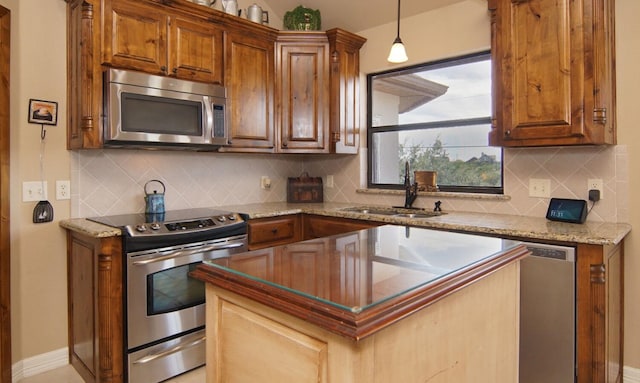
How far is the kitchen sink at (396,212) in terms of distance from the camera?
121 inches

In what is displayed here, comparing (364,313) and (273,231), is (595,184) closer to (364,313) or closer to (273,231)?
(273,231)

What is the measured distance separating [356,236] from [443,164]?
6.70ft

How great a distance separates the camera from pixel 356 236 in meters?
1.58

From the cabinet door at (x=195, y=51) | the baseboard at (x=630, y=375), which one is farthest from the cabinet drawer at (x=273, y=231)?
the baseboard at (x=630, y=375)

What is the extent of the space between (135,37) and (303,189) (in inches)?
75.3

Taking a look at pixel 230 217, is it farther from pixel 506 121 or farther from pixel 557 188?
pixel 557 188

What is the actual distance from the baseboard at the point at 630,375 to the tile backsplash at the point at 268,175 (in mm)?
881

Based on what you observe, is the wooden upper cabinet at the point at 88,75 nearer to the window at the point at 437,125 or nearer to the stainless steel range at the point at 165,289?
the stainless steel range at the point at 165,289

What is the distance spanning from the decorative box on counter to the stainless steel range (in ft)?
3.83

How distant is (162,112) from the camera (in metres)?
2.73

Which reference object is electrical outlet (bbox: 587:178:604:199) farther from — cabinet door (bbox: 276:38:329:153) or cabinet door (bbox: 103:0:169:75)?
cabinet door (bbox: 103:0:169:75)

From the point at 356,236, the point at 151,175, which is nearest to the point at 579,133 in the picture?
the point at 356,236

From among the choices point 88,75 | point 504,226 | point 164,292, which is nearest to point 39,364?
point 164,292

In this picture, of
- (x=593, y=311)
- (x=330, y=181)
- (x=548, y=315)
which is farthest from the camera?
(x=330, y=181)
